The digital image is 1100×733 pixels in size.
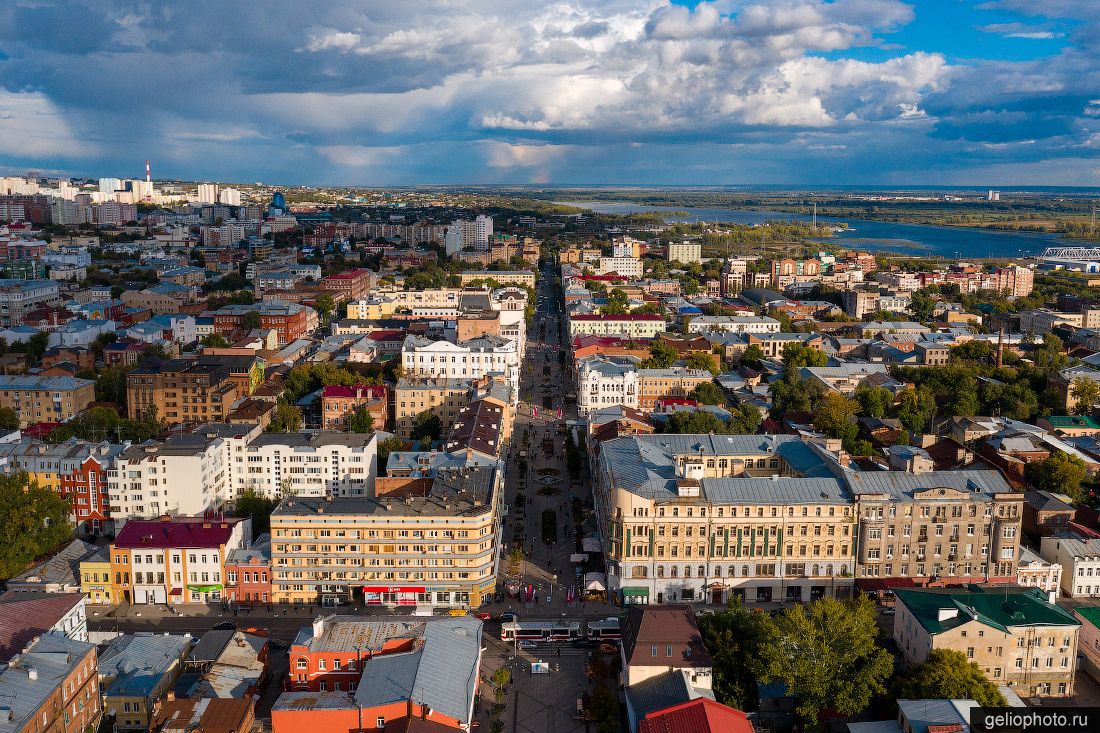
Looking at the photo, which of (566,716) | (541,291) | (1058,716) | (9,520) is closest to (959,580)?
(1058,716)

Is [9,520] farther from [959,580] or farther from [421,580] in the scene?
[959,580]

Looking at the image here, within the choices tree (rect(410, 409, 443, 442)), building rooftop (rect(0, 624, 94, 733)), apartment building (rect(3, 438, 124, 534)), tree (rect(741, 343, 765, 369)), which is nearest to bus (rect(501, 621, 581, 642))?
building rooftop (rect(0, 624, 94, 733))

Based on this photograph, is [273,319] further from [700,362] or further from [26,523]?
[26,523]

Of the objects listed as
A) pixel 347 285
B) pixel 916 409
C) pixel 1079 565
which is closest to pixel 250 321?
pixel 347 285

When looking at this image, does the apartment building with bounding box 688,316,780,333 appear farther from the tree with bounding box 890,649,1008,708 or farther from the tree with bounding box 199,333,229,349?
the tree with bounding box 890,649,1008,708

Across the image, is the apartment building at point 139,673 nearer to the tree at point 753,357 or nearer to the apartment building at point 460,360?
the apartment building at point 460,360

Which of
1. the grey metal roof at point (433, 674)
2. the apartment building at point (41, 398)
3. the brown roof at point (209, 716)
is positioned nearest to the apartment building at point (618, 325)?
the apartment building at point (41, 398)
